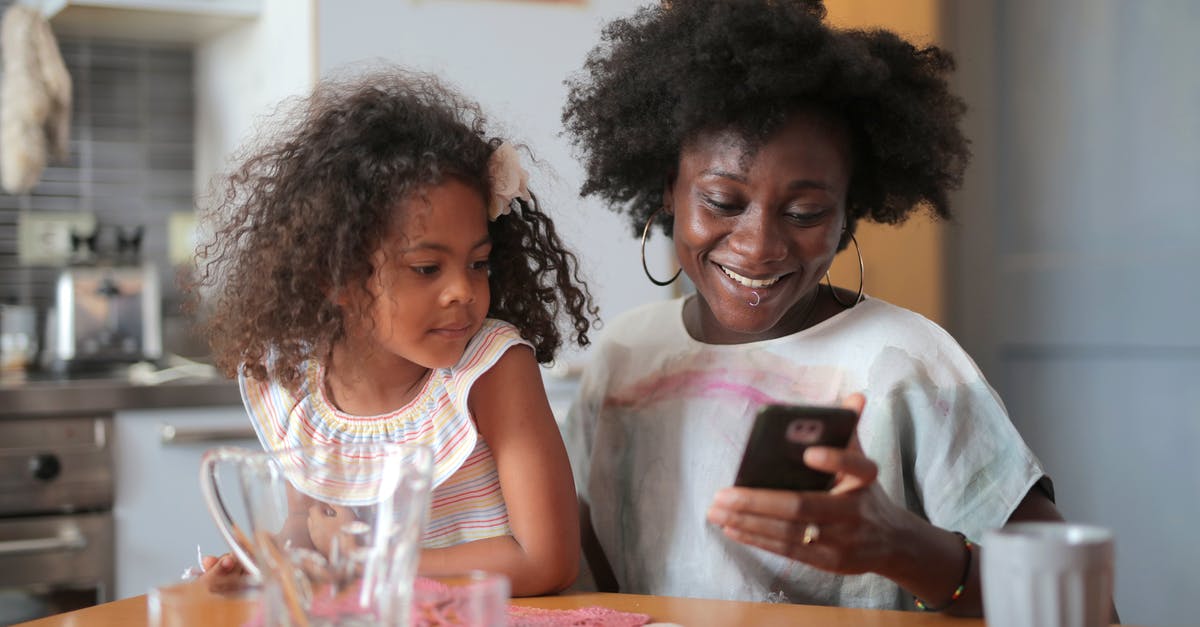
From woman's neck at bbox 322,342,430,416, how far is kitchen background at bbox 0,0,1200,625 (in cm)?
101

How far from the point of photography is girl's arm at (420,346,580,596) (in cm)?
110

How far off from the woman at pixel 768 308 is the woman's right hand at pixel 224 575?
0.45 metres

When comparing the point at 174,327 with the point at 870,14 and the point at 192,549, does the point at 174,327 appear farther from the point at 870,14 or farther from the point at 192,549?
the point at 870,14

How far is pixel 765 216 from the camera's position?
1.20 metres

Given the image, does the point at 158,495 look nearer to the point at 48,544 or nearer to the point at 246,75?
the point at 48,544

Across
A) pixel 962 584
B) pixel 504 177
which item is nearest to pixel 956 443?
pixel 962 584

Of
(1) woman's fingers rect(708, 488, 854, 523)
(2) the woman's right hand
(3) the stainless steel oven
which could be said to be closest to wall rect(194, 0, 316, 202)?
(3) the stainless steel oven

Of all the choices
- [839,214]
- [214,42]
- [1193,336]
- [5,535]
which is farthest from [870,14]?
[5,535]

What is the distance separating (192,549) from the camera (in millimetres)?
2162

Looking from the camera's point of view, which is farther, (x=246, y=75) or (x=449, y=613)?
(x=246, y=75)

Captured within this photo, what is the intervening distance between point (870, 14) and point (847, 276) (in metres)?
0.61

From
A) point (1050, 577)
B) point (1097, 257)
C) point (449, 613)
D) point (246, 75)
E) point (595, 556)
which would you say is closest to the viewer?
point (1050, 577)

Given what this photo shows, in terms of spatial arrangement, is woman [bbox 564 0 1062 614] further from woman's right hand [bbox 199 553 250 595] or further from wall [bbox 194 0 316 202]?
wall [bbox 194 0 316 202]

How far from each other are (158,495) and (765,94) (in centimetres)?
143
